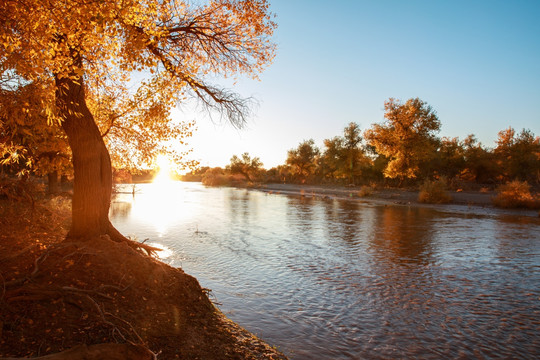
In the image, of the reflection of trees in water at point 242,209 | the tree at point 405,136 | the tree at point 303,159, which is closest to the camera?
the reflection of trees in water at point 242,209

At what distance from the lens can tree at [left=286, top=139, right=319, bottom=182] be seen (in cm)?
9819

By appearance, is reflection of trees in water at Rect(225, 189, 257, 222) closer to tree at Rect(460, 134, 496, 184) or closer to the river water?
the river water

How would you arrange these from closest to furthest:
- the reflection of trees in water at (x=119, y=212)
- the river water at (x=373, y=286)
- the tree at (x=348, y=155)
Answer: the river water at (x=373, y=286), the reflection of trees in water at (x=119, y=212), the tree at (x=348, y=155)

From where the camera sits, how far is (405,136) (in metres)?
50.0

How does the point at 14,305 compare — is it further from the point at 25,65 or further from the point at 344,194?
the point at 344,194

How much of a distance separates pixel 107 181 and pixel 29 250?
202 cm

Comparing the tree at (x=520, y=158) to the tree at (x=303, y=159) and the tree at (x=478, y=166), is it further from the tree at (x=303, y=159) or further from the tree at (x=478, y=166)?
the tree at (x=303, y=159)

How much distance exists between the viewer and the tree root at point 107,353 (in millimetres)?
3617

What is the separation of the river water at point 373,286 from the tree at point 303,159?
255 ft

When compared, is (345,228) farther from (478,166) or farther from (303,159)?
(303,159)

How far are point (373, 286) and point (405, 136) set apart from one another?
4442cm

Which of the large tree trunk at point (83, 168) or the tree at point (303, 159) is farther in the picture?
the tree at point (303, 159)

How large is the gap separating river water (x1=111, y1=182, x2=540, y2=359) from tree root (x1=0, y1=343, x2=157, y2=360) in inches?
111

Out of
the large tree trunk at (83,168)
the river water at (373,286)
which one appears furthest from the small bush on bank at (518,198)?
the large tree trunk at (83,168)
